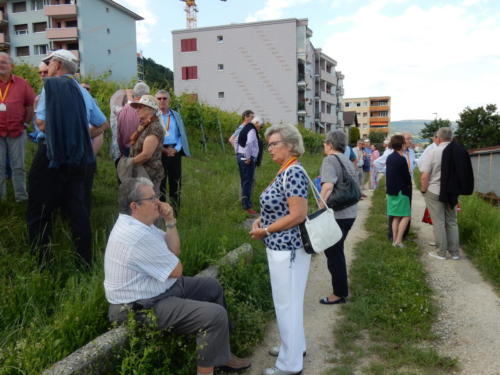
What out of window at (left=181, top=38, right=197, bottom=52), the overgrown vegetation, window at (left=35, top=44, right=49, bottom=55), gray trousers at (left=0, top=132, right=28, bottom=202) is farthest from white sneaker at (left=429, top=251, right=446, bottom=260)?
window at (left=35, top=44, right=49, bottom=55)

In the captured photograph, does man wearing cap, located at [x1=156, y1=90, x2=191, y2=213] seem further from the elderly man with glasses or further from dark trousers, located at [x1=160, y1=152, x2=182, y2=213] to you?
the elderly man with glasses

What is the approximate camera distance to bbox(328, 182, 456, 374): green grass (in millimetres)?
3400

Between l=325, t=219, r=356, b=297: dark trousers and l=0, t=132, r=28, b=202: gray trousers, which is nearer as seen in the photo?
l=325, t=219, r=356, b=297: dark trousers

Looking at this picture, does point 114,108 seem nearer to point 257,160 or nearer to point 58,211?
point 58,211

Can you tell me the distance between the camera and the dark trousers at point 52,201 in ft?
12.3

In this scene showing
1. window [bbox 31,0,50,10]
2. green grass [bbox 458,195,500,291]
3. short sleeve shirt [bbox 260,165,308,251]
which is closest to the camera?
short sleeve shirt [bbox 260,165,308,251]

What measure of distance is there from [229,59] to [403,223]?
Answer: 47680mm

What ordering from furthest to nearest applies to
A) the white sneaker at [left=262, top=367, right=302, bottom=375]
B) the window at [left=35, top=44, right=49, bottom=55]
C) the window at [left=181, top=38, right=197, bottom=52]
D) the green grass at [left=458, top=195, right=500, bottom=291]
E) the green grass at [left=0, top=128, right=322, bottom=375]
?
the window at [left=181, top=38, right=197, bottom=52]
the window at [left=35, top=44, right=49, bottom=55]
the green grass at [left=458, top=195, right=500, bottom=291]
the white sneaker at [left=262, top=367, right=302, bottom=375]
the green grass at [left=0, top=128, right=322, bottom=375]

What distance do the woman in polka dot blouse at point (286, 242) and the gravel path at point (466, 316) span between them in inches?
55.1

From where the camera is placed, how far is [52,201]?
379 cm

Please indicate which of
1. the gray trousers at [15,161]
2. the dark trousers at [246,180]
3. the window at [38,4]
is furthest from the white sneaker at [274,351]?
the window at [38,4]

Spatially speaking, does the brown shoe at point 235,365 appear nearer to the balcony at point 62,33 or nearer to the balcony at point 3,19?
the balcony at point 62,33

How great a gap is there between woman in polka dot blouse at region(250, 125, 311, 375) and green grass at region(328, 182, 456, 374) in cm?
50

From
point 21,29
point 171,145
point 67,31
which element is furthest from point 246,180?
point 21,29
